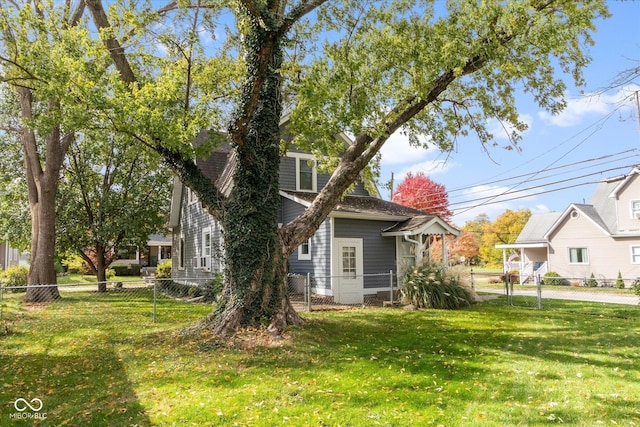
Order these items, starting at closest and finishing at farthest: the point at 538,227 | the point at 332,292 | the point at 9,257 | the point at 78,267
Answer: the point at 332,292 → the point at 538,227 → the point at 9,257 → the point at 78,267

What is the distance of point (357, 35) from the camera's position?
34.7 ft

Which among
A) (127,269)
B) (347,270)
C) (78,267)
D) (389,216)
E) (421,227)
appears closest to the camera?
(421,227)

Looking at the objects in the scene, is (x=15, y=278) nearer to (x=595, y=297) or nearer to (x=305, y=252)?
(x=305, y=252)

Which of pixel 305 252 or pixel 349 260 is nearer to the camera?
pixel 349 260

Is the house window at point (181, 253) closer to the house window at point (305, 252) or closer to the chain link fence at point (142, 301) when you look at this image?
the chain link fence at point (142, 301)

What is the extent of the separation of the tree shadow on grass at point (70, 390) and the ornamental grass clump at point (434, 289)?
9.17 meters

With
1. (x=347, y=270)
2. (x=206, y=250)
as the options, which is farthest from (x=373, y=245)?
(x=206, y=250)

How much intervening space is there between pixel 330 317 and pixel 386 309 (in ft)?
8.98

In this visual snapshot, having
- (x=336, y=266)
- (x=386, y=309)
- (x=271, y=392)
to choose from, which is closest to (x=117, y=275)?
(x=336, y=266)

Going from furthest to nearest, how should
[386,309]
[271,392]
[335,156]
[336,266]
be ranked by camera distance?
[336,266]
[386,309]
[335,156]
[271,392]

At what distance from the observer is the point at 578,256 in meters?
27.8

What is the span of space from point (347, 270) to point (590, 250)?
69.6ft

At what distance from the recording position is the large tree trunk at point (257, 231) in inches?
325

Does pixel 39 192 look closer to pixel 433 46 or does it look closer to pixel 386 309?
pixel 386 309
